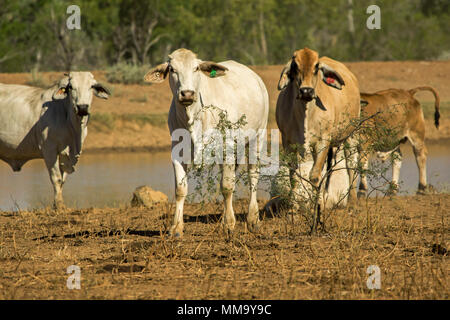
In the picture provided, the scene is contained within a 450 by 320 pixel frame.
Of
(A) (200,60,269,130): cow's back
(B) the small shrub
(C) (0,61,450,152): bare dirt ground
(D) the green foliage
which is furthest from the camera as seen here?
(D) the green foliage

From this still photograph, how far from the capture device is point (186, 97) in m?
7.20

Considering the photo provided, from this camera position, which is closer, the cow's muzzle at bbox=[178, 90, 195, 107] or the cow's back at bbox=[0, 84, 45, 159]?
the cow's muzzle at bbox=[178, 90, 195, 107]

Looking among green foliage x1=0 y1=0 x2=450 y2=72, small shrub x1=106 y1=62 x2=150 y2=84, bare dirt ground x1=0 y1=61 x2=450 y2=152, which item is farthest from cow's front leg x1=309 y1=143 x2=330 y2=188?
green foliage x1=0 y1=0 x2=450 y2=72

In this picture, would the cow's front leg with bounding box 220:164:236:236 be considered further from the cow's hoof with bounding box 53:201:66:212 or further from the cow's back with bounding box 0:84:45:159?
the cow's back with bounding box 0:84:45:159

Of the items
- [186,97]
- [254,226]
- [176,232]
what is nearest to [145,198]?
[254,226]

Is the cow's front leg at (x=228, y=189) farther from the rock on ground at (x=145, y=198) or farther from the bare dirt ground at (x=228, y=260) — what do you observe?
the rock on ground at (x=145, y=198)

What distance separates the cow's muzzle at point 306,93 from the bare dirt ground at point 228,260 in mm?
1280

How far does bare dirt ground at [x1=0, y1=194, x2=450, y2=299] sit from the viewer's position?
525cm

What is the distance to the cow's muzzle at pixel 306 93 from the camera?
8.02m

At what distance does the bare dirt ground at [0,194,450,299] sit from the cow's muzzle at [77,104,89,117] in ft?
4.87

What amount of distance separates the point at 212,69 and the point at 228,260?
242cm

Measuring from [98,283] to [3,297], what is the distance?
69 centimetres
